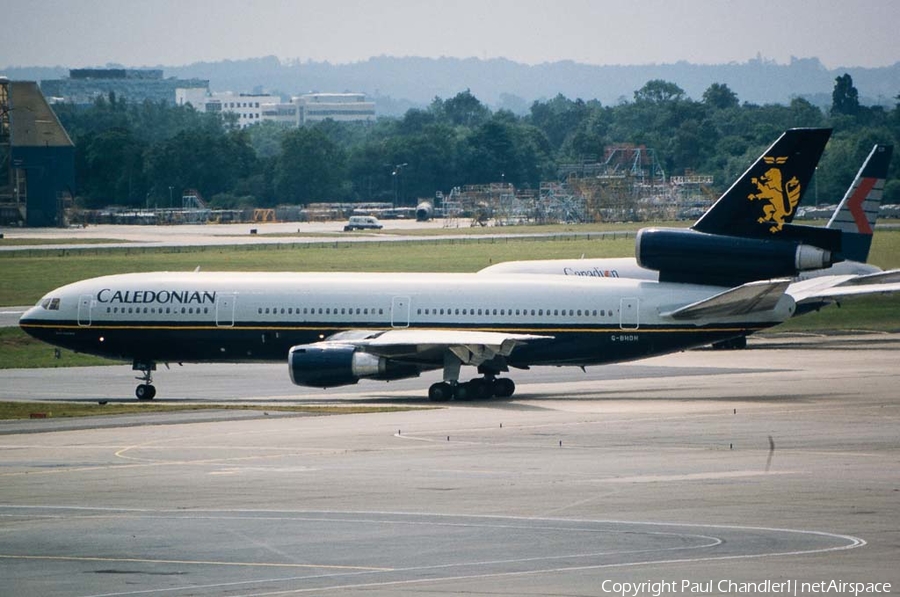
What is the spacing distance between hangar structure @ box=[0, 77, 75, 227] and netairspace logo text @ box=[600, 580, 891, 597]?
549 feet

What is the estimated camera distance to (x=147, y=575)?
23.2 m

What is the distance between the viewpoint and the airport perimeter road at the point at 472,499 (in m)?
22.9

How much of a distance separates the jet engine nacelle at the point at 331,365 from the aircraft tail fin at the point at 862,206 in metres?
33.0

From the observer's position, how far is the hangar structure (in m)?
180

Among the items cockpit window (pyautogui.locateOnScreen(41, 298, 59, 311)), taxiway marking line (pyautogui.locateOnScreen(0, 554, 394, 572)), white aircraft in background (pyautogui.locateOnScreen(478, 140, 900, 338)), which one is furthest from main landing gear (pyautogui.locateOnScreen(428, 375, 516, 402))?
taxiway marking line (pyautogui.locateOnScreen(0, 554, 394, 572))

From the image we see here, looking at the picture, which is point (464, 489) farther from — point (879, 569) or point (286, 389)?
point (286, 389)

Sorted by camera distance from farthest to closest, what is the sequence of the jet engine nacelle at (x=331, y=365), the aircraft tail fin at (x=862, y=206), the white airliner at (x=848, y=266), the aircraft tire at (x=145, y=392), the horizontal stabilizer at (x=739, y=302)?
1. the aircraft tail fin at (x=862, y=206)
2. the white airliner at (x=848, y=266)
3. the aircraft tire at (x=145, y=392)
4. the jet engine nacelle at (x=331, y=365)
5. the horizontal stabilizer at (x=739, y=302)

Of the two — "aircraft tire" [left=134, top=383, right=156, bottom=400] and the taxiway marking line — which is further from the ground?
the taxiway marking line

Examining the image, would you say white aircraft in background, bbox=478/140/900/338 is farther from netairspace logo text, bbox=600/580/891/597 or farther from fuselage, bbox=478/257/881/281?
netairspace logo text, bbox=600/580/891/597

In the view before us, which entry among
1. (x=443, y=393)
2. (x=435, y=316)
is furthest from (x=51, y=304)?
(x=443, y=393)

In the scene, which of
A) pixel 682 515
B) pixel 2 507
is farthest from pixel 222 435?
pixel 682 515

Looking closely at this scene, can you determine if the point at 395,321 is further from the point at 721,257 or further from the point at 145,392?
the point at 721,257

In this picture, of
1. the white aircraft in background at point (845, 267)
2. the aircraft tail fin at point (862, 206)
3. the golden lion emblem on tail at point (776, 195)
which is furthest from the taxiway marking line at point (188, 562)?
the aircraft tail fin at point (862, 206)

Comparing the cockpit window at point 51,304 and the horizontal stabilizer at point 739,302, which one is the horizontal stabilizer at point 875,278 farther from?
the cockpit window at point 51,304
